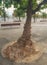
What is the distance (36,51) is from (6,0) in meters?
4.11

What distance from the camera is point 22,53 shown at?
11.6 metres

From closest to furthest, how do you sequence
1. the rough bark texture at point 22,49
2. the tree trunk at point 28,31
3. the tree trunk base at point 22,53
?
1. the tree trunk base at point 22,53
2. the rough bark texture at point 22,49
3. the tree trunk at point 28,31

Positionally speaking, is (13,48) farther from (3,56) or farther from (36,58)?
(36,58)

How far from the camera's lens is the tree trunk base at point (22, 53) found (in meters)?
11.2

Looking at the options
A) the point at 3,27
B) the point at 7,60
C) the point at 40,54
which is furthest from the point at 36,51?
the point at 3,27

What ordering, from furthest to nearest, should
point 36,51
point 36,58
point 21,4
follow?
point 21,4 → point 36,51 → point 36,58

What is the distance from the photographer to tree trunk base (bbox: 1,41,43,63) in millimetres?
11180

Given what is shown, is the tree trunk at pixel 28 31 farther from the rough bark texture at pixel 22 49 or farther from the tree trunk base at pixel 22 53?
the tree trunk base at pixel 22 53

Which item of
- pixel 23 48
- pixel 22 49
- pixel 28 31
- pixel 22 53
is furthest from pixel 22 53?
pixel 28 31

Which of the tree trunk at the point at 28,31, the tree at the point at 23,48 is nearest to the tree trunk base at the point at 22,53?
the tree at the point at 23,48

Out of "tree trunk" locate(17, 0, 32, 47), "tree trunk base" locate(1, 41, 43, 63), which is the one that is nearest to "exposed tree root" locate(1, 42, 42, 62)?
"tree trunk base" locate(1, 41, 43, 63)

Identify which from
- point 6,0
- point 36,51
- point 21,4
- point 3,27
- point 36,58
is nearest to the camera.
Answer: point 6,0

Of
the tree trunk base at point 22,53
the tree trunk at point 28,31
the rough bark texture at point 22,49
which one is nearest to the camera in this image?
the tree trunk base at point 22,53

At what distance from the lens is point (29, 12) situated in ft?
41.3
